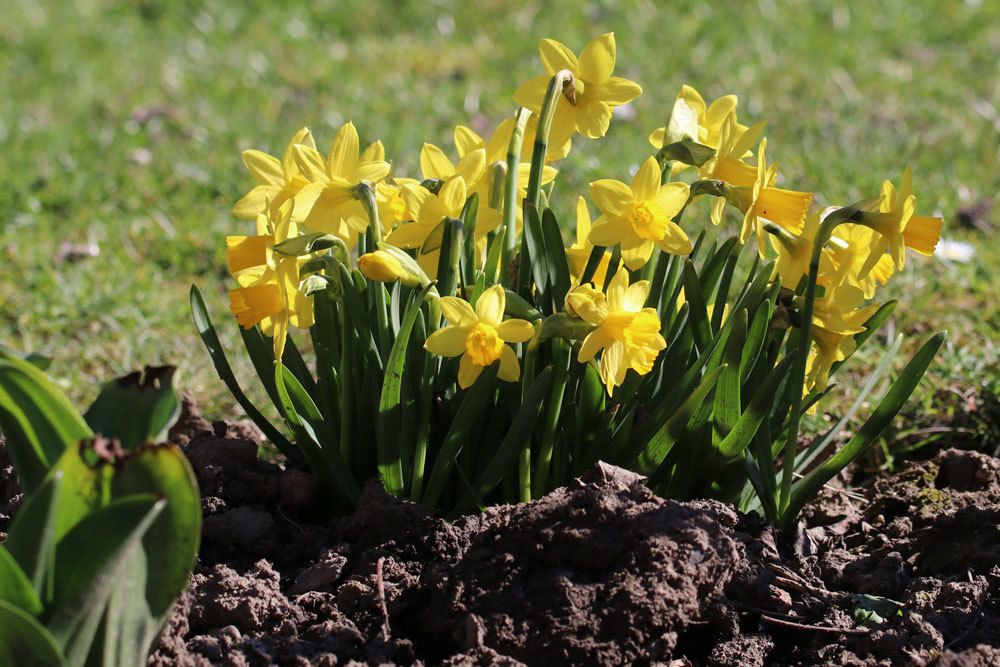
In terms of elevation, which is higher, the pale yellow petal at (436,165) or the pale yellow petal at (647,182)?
A: the pale yellow petal at (647,182)

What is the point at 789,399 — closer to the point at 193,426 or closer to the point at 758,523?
the point at 758,523

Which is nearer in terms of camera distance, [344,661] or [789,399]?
[344,661]

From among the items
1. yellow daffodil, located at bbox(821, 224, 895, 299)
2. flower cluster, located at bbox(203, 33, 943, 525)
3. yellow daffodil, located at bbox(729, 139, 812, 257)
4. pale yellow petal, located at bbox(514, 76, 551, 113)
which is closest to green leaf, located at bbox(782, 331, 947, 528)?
flower cluster, located at bbox(203, 33, 943, 525)

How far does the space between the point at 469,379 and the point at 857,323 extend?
595mm

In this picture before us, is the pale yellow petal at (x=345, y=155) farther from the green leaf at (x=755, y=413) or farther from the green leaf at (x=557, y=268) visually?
the green leaf at (x=755, y=413)

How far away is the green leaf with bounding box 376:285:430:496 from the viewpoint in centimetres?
161

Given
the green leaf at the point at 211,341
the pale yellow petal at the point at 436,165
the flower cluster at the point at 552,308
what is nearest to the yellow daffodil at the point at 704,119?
the flower cluster at the point at 552,308

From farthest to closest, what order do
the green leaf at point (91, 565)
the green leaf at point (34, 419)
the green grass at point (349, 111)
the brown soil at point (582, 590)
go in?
1. the green grass at point (349, 111)
2. the brown soil at point (582, 590)
3. the green leaf at point (34, 419)
4. the green leaf at point (91, 565)

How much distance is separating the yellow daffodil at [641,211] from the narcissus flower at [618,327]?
0.09m

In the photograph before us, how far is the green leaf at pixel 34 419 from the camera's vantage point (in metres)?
1.35

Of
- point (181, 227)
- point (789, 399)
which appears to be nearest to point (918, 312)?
point (789, 399)

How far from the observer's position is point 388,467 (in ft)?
5.79

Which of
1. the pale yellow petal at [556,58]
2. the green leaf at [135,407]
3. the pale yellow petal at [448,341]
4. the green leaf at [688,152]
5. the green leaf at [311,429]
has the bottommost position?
the green leaf at [311,429]

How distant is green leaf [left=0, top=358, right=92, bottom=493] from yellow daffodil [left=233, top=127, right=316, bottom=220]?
1.54ft
